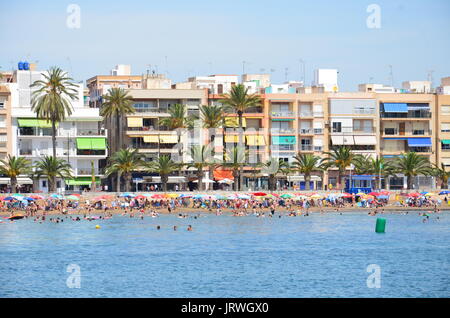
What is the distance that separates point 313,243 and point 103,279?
82.4ft

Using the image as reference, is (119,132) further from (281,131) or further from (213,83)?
(281,131)

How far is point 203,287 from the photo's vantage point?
189ft

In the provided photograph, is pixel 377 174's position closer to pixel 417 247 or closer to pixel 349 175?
pixel 349 175

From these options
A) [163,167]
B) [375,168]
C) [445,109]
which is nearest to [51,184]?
[163,167]

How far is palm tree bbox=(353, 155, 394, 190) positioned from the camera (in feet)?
399

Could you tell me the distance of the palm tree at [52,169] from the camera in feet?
A: 359

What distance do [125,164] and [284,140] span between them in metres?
26.0

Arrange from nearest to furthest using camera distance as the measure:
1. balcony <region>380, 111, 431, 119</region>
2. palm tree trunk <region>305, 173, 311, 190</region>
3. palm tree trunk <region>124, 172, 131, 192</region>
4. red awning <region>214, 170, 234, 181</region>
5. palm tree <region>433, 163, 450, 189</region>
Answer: palm tree trunk <region>124, 172, 131, 192</region>, palm tree trunk <region>305, 173, 311, 190</region>, red awning <region>214, 170, 234, 181</region>, palm tree <region>433, 163, 450, 189</region>, balcony <region>380, 111, 431, 119</region>

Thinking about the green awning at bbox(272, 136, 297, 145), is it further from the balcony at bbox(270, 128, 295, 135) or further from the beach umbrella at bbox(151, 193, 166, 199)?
the beach umbrella at bbox(151, 193, 166, 199)

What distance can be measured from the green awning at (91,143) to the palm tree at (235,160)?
1584 cm

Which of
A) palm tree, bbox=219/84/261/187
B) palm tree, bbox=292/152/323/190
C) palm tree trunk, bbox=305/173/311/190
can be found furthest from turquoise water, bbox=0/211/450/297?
palm tree, bbox=219/84/261/187

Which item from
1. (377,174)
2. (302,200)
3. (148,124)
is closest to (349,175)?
(377,174)

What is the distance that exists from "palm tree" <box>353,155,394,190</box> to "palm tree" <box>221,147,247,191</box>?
15153 millimetres

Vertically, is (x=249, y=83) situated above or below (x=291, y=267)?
above
